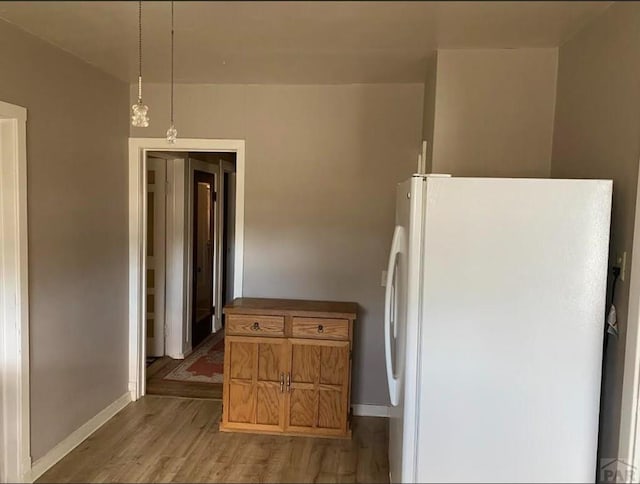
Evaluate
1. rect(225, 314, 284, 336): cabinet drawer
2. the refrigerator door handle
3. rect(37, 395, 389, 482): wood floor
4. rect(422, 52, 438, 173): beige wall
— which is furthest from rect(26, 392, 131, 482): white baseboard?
rect(422, 52, 438, 173): beige wall

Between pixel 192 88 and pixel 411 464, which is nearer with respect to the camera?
pixel 411 464

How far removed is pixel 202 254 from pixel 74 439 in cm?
274

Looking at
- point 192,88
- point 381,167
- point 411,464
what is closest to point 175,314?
point 192,88

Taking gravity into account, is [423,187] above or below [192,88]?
below

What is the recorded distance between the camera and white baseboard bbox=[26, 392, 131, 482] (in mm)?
2865

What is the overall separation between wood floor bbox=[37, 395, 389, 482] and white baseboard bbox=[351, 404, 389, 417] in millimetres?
59

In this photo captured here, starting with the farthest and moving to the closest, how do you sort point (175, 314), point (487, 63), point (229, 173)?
point (229, 173)
point (175, 314)
point (487, 63)

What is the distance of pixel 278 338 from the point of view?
342 cm

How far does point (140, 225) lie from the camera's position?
3914 millimetres

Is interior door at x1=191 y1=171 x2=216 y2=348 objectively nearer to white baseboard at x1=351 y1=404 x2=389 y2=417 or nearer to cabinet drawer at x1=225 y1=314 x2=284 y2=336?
cabinet drawer at x1=225 y1=314 x2=284 y2=336

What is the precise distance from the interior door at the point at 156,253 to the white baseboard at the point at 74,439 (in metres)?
1.15

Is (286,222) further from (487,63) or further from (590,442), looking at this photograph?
(590,442)

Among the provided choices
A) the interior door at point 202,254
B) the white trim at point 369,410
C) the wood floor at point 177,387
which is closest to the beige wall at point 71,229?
the wood floor at point 177,387

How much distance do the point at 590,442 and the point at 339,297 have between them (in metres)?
2.01
